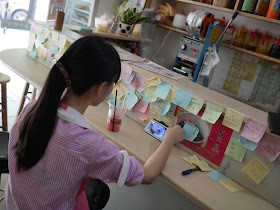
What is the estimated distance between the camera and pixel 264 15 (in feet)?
10.3

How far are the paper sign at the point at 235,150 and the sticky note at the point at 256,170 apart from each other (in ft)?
0.16

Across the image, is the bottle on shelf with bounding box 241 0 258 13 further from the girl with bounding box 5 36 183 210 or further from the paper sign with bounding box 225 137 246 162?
the girl with bounding box 5 36 183 210

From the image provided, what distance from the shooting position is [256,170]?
1412 millimetres

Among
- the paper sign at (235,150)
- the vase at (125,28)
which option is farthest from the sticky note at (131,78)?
the vase at (125,28)

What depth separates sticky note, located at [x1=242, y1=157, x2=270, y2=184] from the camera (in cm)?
139

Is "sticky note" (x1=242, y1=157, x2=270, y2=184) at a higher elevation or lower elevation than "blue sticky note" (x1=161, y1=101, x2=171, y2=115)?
lower

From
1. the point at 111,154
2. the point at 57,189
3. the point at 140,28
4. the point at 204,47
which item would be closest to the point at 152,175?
the point at 111,154

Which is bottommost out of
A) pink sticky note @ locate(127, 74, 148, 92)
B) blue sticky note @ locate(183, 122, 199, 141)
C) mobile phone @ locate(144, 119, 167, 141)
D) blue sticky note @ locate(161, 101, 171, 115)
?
mobile phone @ locate(144, 119, 167, 141)

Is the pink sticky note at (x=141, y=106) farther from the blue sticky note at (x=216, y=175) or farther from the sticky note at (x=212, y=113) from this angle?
the blue sticky note at (x=216, y=175)

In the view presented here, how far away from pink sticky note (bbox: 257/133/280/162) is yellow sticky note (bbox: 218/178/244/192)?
20cm

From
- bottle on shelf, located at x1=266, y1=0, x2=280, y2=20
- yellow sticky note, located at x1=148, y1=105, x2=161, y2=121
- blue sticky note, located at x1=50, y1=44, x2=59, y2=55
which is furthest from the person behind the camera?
bottle on shelf, located at x1=266, y1=0, x2=280, y2=20

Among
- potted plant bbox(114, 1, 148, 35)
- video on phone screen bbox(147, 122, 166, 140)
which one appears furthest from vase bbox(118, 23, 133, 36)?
video on phone screen bbox(147, 122, 166, 140)

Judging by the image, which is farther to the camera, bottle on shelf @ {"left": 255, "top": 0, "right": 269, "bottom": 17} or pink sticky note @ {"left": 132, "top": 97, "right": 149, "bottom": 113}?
bottle on shelf @ {"left": 255, "top": 0, "right": 269, "bottom": 17}

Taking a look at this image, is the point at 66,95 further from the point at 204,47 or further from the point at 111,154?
the point at 204,47
